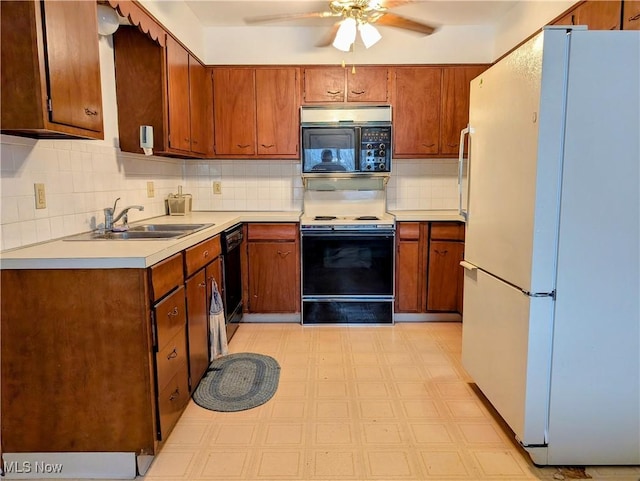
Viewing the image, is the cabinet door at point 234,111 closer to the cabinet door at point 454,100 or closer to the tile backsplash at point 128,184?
the tile backsplash at point 128,184

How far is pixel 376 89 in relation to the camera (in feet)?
11.7

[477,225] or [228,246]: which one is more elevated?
[477,225]

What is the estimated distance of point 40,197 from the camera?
75.3 inches

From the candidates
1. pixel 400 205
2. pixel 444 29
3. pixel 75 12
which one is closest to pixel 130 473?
pixel 75 12

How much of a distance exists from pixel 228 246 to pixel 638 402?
241 centimetres

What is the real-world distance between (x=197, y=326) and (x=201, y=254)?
0.40 metres

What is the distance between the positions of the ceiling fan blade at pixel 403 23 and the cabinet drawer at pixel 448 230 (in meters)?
1.45

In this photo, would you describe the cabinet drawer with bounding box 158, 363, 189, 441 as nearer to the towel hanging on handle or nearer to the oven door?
the towel hanging on handle

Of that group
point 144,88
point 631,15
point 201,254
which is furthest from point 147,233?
point 631,15

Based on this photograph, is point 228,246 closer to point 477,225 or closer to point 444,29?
point 477,225

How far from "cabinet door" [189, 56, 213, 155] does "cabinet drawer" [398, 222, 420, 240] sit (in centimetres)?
177

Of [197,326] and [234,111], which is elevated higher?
[234,111]

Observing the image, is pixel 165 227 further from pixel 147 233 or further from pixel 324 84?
pixel 324 84

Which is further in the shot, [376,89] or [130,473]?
[376,89]
